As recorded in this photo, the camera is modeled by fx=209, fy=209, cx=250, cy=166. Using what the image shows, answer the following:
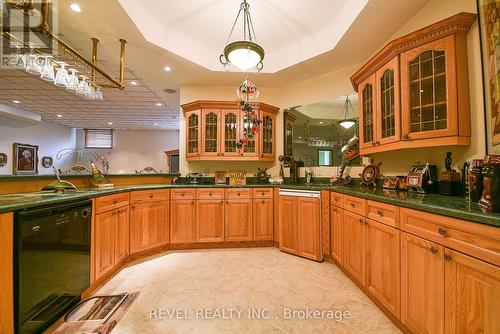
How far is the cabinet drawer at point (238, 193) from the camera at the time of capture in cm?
312

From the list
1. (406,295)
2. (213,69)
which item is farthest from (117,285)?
(213,69)

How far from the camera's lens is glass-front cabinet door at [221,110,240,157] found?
3.49 m

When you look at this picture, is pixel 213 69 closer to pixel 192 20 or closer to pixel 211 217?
pixel 192 20

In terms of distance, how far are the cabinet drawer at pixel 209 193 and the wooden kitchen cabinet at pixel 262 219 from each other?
521mm

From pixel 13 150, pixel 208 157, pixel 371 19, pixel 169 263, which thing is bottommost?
pixel 169 263

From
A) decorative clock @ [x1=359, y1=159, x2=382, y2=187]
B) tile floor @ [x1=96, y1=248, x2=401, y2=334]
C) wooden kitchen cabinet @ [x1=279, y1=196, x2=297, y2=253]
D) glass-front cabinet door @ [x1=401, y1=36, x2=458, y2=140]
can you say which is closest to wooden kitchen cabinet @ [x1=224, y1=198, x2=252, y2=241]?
tile floor @ [x1=96, y1=248, x2=401, y2=334]

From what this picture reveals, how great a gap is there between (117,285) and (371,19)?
3757mm

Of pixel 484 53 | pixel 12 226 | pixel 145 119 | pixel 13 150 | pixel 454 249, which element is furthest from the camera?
pixel 145 119

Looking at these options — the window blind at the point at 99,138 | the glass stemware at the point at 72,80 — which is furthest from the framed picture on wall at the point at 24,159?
the glass stemware at the point at 72,80

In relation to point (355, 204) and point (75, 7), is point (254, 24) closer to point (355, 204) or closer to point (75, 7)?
point (75, 7)

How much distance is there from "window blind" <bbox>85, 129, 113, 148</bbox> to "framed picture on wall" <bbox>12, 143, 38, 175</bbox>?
1979 mm

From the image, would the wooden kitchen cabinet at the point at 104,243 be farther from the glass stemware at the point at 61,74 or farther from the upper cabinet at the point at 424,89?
the upper cabinet at the point at 424,89

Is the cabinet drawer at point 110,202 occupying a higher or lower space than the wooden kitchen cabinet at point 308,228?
higher

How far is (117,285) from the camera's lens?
6.86 feet
